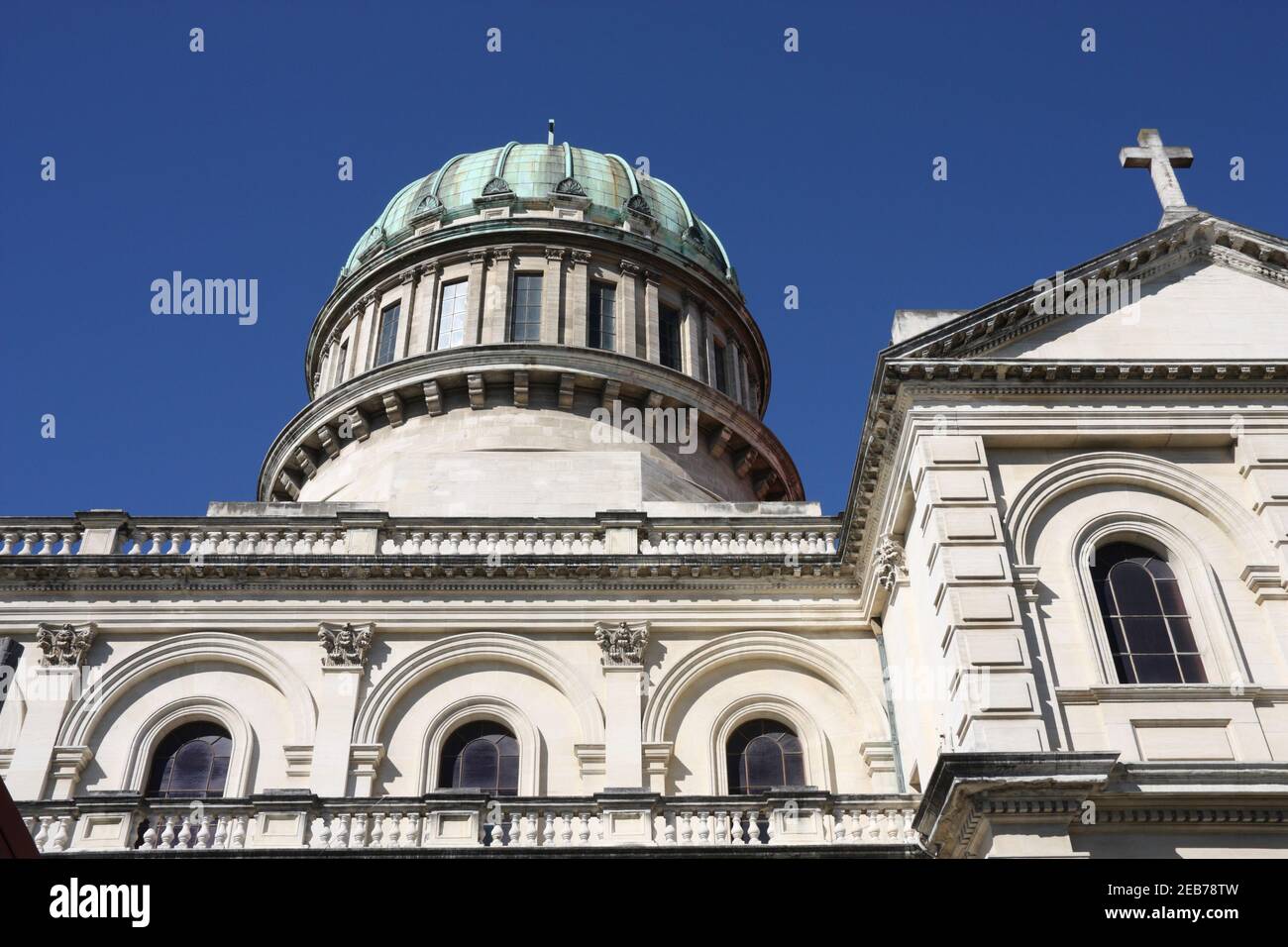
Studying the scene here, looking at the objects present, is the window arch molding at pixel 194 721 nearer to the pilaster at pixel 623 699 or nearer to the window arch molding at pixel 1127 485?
the pilaster at pixel 623 699

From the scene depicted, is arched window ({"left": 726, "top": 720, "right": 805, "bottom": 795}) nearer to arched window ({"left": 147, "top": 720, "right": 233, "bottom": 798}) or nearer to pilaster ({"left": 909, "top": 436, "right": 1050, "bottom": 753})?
pilaster ({"left": 909, "top": 436, "right": 1050, "bottom": 753})

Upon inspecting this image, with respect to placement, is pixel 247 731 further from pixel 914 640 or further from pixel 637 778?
pixel 914 640

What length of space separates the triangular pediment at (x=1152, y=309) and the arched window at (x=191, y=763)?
43.4 feet

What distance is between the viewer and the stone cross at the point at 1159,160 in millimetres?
24547

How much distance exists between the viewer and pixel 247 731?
22.7 m

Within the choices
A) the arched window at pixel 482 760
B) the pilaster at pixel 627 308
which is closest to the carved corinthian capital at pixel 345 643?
the arched window at pixel 482 760

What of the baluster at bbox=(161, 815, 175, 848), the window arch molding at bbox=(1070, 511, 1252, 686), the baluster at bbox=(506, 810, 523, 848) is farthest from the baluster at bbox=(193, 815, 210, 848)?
the window arch molding at bbox=(1070, 511, 1252, 686)

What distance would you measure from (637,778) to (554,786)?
1419mm

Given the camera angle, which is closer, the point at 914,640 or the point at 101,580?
the point at 914,640

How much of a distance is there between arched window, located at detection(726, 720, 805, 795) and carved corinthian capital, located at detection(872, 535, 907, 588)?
3.25m

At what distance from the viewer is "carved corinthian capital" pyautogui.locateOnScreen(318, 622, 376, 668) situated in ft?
76.3
